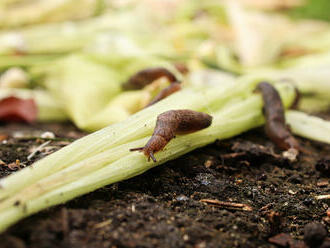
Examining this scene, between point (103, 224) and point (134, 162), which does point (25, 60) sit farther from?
point (103, 224)

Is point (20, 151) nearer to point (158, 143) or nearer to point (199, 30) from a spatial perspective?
point (158, 143)

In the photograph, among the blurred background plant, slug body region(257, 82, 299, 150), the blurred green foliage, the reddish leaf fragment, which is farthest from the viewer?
the blurred green foliage

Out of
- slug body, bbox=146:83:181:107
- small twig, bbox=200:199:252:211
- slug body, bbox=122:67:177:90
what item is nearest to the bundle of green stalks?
slug body, bbox=146:83:181:107

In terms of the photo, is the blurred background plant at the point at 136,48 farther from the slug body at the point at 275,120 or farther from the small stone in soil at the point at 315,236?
the small stone in soil at the point at 315,236

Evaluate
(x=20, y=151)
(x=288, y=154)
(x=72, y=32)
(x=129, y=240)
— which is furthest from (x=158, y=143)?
(x=72, y=32)

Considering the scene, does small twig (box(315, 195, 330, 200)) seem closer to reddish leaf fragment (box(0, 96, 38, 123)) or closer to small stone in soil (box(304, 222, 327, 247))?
small stone in soil (box(304, 222, 327, 247))

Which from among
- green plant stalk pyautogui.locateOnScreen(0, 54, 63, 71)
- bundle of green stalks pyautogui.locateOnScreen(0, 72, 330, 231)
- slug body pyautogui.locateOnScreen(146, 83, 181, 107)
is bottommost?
bundle of green stalks pyautogui.locateOnScreen(0, 72, 330, 231)
